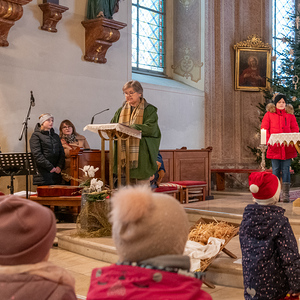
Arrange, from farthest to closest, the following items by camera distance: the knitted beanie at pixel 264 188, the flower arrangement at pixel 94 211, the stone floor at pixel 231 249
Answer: the flower arrangement at pixel 94 211, the stone floor at pixel 231 249, the knitted beanie at pixel 264 188

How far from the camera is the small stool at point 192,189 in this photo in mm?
8156

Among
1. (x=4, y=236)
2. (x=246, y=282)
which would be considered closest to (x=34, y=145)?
(x=246, y=282)

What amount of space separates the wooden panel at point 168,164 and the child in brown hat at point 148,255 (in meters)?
7.58

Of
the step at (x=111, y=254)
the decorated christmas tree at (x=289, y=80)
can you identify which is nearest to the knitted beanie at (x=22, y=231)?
the step at (x=111, y=254)

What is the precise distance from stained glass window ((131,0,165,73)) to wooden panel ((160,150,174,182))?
2.82 meters

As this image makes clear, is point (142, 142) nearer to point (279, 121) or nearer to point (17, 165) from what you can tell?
point (17, 165)

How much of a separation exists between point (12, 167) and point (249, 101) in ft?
25.2

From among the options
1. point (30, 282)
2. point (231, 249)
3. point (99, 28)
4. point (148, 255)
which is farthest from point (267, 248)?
point (99, 28)

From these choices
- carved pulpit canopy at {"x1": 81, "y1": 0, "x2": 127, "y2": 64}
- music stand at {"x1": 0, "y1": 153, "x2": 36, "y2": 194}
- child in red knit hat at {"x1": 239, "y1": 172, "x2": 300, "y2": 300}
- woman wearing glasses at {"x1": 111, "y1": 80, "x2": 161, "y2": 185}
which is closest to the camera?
child in red knit hat at {"x1": 239, "y1": 172, "x2": 300, "y2": 300}

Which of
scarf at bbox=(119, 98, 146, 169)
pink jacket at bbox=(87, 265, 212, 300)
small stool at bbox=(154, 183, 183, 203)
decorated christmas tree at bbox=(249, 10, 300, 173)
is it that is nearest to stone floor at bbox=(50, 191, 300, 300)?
small stool at bbox=(154, 183, 183, 203)

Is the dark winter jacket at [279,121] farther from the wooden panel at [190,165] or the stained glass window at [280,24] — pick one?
the stained glass window at [280,24]

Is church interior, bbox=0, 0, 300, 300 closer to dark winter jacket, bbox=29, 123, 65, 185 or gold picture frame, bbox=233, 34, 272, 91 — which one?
gold picture frame, bbox=233, 34, 272, 91

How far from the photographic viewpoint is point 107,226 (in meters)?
5.62

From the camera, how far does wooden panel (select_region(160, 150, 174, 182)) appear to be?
8.96m
